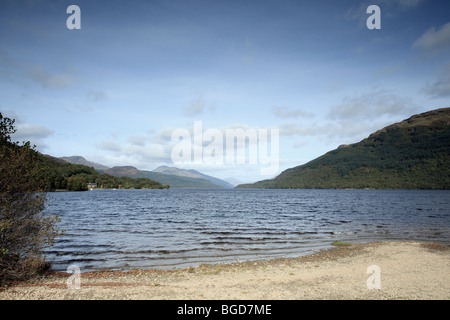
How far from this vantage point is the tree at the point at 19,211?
11.5 metres

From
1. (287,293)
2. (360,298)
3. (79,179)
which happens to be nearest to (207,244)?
(287,293)

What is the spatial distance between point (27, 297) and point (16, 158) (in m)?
6.21

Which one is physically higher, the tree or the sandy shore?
the tree

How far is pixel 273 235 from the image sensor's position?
28.8 meters

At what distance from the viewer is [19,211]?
40.2 feet

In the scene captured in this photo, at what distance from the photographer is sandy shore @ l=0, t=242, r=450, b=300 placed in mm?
10767

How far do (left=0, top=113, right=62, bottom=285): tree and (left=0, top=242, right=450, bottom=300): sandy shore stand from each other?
3.51 feet

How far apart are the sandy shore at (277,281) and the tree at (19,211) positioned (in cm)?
107

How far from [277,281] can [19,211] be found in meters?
13.2

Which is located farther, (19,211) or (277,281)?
(277,281)

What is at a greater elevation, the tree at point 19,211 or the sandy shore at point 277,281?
the tree at point 19,211
